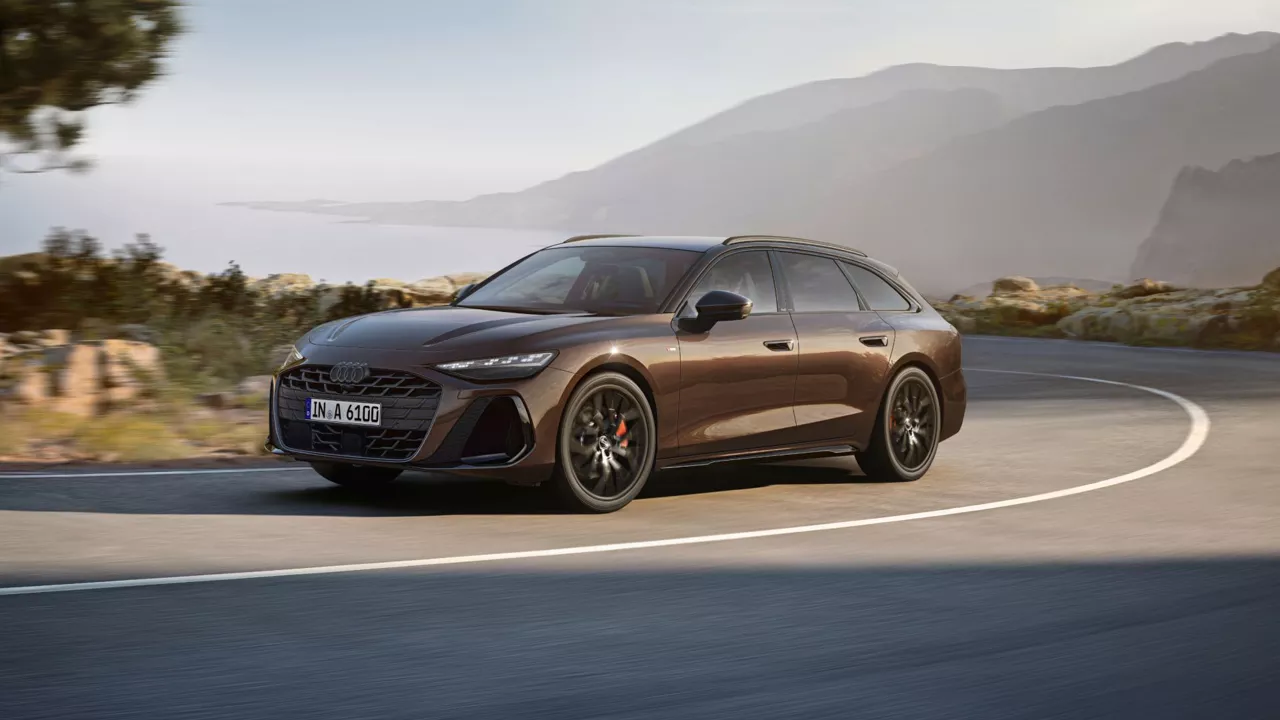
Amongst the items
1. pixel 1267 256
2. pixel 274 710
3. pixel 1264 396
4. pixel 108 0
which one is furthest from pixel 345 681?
pixel 1267 256

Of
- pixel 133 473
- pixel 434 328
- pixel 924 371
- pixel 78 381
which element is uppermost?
pixel 434 328

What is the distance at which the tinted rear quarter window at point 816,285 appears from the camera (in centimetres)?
1138

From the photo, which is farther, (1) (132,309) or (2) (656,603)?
(1) (132,309)

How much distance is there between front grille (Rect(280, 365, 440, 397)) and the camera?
940 centimetres

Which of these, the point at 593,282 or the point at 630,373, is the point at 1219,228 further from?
the point at 630,373

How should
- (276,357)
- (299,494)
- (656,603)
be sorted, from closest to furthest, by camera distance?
(656,603), (299,494), (276,357)

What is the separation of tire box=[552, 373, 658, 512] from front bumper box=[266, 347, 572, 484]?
0.38 feet

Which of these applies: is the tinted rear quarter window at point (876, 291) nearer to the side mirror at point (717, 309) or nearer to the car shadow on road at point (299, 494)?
the car shadow on road at point (299, 494)

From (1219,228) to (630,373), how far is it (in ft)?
609

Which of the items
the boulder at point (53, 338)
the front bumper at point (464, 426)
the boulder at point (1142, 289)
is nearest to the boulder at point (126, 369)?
the boulder at point (53, 338)

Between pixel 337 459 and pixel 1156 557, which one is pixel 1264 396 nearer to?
pixel 1156 557

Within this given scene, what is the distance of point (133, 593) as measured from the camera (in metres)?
7.21

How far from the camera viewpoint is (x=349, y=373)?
9602 millimetres

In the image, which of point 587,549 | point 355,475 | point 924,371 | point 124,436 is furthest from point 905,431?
point 124,436
